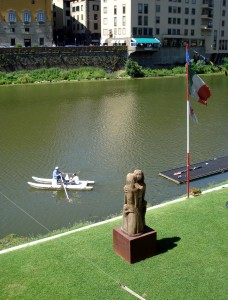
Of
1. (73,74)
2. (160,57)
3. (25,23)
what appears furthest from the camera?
(160,57)

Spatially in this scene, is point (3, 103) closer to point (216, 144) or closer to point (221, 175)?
point (216, 144)

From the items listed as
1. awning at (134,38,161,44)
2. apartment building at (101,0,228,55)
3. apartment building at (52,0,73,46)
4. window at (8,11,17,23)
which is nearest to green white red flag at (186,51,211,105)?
awning at (134,38,161,44)

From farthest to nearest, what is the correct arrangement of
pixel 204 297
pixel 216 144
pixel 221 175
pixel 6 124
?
1. pixel 6 124
2. pixel 216 144
3. pixel 221 175
4. pixel 204 297

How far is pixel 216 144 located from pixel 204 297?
66.5 feet

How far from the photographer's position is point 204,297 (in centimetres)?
1021

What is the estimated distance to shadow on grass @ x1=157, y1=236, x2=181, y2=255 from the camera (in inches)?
485

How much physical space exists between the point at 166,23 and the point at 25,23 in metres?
26.7

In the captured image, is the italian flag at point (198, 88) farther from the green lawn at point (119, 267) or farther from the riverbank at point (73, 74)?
the riverbank at point (73, 74)

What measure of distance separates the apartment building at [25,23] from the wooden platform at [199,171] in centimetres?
6084

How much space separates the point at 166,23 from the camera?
79875 millimetres

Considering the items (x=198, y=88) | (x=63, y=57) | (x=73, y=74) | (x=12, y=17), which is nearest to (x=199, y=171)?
(x=198, y=88)

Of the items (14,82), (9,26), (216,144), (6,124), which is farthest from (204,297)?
(9,26)

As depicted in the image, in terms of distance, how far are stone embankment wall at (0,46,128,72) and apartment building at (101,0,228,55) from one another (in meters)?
4.04

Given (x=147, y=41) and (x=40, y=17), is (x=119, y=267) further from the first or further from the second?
(x=40, y=17)
